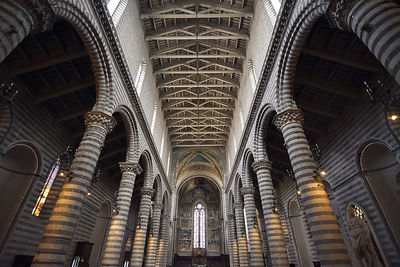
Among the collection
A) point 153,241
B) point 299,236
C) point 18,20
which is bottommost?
point 153,241

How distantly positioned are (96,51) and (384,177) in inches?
523

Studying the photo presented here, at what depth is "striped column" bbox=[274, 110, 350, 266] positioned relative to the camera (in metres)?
6.06

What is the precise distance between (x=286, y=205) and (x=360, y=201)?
8.49 metres

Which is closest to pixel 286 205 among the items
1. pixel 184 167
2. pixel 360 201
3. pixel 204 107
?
pixel 360 201

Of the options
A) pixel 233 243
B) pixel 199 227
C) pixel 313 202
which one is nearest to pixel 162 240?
pixel 233 243

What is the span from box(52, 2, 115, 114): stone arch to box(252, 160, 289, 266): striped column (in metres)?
7.98

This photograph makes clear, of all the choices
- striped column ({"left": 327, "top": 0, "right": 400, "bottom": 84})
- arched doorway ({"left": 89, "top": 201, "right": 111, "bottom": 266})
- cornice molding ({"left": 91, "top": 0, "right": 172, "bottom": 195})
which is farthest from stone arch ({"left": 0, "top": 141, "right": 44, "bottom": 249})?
striped column ({"left": 327, "top": 0, "right": 400, "bottom": 84})

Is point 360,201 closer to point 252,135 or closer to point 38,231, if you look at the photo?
point 252,135

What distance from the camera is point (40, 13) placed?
5.10 metres

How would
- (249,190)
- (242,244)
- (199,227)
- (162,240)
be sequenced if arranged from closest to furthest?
(249,190), (242,244), (162,240), (199,227)

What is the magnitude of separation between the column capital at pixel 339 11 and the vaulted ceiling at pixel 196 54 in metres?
8.82

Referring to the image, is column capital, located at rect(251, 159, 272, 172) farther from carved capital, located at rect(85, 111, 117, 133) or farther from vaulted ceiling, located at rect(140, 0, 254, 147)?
vaulted ceiling, located at rect(140, 0, 254, 147)

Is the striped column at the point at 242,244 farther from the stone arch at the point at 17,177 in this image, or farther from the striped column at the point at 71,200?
the stone arch at the point at 17,177

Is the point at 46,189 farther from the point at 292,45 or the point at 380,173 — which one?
the point at 380,173
